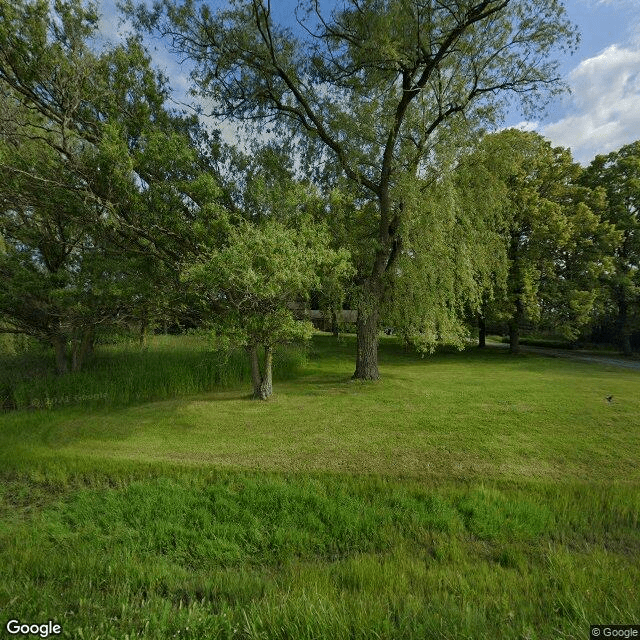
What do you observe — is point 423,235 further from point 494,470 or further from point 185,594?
point 185,594

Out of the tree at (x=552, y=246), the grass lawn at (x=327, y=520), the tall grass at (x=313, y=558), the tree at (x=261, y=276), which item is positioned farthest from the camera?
the tree at (x=552, y=246)

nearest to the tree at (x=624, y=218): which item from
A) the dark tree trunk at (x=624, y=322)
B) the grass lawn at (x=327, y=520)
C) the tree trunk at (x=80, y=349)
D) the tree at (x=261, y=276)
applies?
the dark tree trunk at (x=624, y=322)

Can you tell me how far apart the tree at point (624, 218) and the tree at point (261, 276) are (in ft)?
68.3

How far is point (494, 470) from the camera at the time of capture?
21.2 ft

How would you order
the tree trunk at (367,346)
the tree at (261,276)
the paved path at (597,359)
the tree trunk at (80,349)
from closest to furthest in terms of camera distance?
the tree at (261,276)
the tree trunk at (367,346)
the tree trunk at (80,349)
the paved path at (597,359)

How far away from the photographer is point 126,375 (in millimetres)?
13016

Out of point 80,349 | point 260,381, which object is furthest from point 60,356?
point 260,381

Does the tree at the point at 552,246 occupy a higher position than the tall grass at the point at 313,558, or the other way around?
the tree at the point at 552,246

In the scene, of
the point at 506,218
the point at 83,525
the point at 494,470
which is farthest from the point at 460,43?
the point at 83,525

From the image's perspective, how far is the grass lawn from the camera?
3246 millimetres

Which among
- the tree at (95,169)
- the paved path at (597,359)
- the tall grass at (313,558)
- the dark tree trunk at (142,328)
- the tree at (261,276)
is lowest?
the tall grass at (313,558)

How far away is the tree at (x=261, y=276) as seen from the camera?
8.52 metres

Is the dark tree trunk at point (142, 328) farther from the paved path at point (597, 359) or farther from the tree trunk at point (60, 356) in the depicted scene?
the paved path at point (597, 359)

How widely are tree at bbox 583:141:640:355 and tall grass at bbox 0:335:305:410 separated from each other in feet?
69.4
